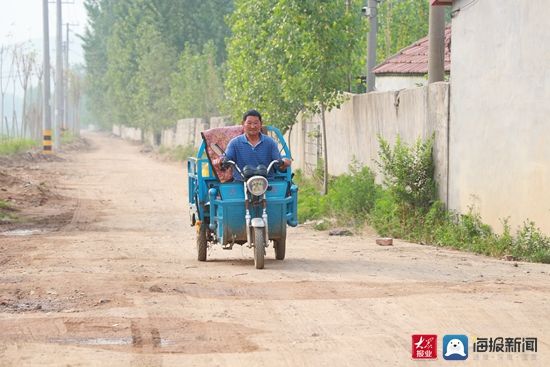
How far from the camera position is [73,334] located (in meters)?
7.88

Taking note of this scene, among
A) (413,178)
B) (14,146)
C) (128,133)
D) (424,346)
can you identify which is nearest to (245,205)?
(413,178)

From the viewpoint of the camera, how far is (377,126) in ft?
65.4

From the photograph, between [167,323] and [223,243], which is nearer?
[167,323]

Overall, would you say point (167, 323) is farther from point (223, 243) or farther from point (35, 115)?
point (35, 115)

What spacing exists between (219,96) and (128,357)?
4960 cm

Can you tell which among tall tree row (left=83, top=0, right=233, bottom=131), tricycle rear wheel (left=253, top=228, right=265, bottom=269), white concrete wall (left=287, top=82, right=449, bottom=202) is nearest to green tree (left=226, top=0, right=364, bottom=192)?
white concrete wall (left=287, top=82, right=449, bottom=202)

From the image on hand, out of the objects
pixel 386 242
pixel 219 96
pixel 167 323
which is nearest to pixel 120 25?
pixel 219 96

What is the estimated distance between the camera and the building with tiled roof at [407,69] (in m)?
27.1

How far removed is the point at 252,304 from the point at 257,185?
3028 millimetres

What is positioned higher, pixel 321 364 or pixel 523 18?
pixel 523 18

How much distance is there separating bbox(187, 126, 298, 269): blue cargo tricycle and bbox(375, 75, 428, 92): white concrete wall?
14438 millimetres

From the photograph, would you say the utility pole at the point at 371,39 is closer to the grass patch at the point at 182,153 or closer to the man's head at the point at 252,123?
the man's head at the point at 252,123

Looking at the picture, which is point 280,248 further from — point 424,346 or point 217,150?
point 424,346

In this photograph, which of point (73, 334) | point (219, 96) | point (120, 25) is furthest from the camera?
point (120, 25)
